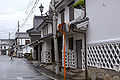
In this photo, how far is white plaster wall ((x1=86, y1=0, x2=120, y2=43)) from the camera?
8828mm

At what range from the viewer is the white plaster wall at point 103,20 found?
883 cm

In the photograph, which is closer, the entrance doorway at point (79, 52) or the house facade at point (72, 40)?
the house facade at point (72, 40)

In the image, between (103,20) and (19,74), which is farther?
(19,74)

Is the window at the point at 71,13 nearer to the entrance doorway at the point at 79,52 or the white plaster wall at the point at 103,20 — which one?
the entrance doorway at the point at 79,52

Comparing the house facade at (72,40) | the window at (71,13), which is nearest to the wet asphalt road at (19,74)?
the house facade at (72,40)

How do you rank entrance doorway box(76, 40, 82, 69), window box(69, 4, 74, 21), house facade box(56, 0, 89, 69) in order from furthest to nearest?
window box(69, 4, 74, 21), entrance doorway box(76, 40, 82, 69), house facade box(56, 0, 89, 69)

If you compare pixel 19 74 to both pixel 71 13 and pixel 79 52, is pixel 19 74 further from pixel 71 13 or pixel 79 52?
pixel 71 13

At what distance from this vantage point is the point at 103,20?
32.6ft

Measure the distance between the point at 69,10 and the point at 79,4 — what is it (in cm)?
325

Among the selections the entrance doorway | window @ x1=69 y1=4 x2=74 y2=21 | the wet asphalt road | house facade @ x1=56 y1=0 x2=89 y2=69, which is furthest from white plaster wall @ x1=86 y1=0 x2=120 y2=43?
the wet asphalt road

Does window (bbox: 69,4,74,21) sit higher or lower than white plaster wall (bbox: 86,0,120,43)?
higher

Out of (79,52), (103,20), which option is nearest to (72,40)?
(79,52)

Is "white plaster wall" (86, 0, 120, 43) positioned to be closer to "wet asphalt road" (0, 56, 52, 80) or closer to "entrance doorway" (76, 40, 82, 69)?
"entrance doorway" (76, 40, 82, 69)

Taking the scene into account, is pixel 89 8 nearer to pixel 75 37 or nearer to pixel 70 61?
pixel 75 37
